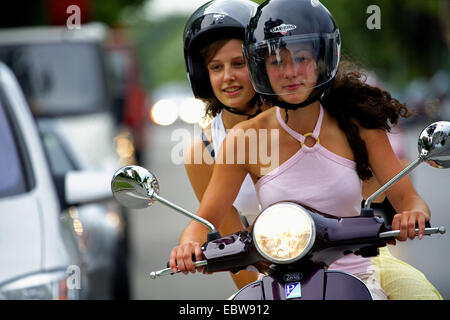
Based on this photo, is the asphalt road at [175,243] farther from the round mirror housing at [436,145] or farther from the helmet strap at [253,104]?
the round mirror housing at [436,145]

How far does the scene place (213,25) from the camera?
9.37 ft

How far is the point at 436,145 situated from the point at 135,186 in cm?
85

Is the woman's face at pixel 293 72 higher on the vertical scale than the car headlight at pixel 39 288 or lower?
higher

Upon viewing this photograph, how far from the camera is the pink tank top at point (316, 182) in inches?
103

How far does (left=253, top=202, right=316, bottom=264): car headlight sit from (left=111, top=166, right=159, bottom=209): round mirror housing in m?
0.37

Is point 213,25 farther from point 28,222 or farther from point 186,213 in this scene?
point 28,222

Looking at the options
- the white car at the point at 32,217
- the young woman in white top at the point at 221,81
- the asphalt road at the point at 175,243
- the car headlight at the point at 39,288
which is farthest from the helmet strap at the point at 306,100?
the car headlight at the point at 39,288

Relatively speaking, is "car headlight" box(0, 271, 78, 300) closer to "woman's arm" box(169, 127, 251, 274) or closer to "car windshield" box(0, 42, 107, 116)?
"woman's arm" box(169, 127, 251, 274)

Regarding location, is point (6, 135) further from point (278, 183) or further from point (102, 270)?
point (278, 183)

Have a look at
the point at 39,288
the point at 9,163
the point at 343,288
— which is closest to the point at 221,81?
the point at 343,288

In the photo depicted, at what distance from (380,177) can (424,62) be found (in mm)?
24230

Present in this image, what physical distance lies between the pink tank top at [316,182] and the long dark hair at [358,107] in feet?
0.18

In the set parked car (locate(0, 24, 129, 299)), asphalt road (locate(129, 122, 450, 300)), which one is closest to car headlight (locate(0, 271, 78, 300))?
asphalt road (locate(129, 122, 450, 300))

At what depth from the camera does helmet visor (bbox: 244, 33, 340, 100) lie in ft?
8.17
